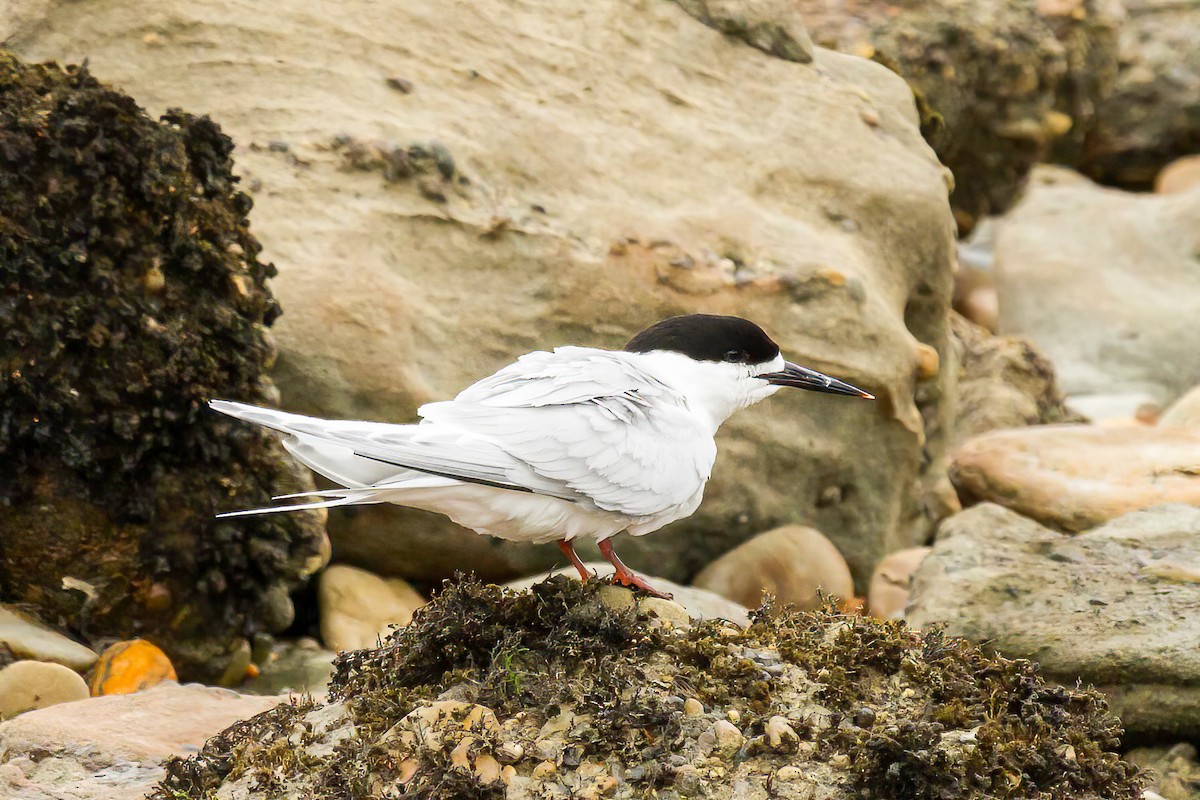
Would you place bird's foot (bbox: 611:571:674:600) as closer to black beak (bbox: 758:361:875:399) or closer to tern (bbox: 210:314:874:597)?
tern (bbox: 210:314:874:597)

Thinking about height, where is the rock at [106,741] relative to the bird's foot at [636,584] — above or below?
below

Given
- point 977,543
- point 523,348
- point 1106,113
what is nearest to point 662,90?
point 523,348

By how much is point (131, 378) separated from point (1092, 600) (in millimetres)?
4045

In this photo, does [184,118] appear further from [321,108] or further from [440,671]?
[440,671]

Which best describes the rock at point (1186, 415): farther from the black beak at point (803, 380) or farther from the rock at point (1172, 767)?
the black beak at point (803, 380)

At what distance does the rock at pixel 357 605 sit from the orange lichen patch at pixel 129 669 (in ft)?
2.71

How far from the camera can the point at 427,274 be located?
689 centimetres

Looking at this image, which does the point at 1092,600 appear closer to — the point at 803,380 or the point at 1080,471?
the point at 803,380

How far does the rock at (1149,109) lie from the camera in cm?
1684

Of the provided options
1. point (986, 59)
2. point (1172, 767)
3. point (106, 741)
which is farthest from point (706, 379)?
point (986, 59)

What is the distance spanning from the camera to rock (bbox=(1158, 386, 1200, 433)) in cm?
839

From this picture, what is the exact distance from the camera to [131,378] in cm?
568

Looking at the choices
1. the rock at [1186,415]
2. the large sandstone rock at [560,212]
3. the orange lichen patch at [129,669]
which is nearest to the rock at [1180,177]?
the rock at [1186,415]

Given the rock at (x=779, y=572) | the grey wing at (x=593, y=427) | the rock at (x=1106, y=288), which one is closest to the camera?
the grey wing at (x=593, y=427)
